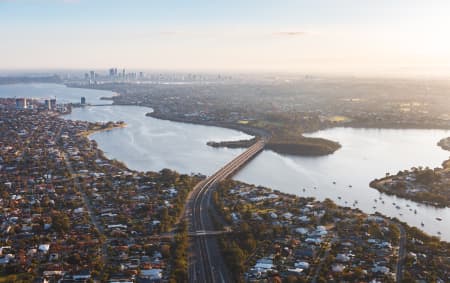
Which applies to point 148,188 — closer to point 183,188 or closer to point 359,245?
point 183,188

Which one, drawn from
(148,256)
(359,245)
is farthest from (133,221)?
(359,245)

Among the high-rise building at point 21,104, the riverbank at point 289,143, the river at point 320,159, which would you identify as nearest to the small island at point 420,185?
the river at point 320,159

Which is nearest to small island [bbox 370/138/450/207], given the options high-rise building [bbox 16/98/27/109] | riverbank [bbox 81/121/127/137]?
riverbank [bbox 81/121/127/137]

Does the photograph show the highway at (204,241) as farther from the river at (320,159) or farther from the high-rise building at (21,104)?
the high-rise building at (21,104)

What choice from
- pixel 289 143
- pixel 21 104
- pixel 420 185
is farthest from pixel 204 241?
pixel 21 104

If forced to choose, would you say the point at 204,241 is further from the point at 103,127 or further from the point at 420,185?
the point at 103,127
